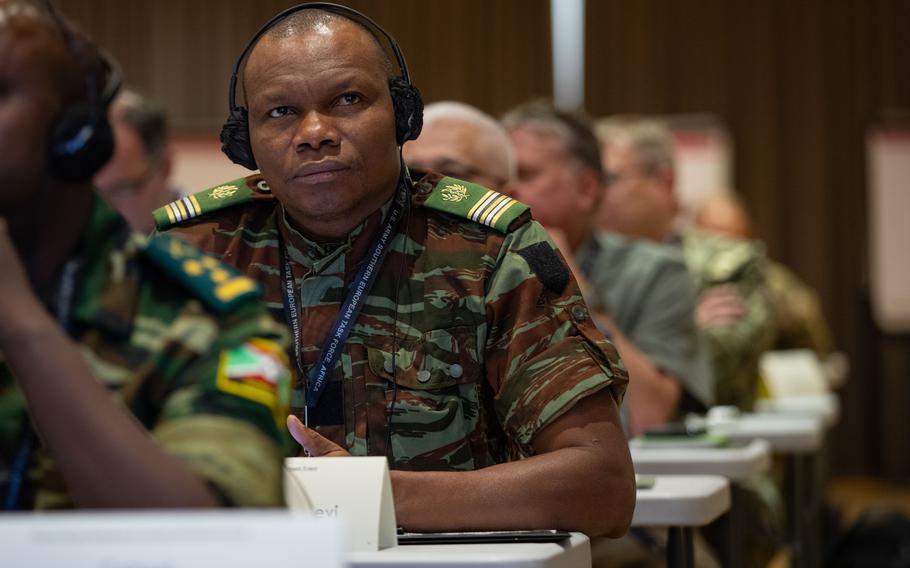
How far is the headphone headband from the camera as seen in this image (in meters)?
1.88

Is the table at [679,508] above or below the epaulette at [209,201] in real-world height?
below

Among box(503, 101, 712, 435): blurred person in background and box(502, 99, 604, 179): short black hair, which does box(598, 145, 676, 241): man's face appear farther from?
box(502, 99, 604, 179): short black hair

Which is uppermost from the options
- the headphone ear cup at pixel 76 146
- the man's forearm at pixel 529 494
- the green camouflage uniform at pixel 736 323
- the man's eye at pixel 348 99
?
the headphone ear cup at pixel 76 146

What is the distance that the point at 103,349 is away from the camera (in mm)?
1062

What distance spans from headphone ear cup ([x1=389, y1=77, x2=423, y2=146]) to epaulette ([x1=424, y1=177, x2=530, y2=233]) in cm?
10

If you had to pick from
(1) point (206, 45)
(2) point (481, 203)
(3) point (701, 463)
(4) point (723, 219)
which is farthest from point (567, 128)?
(1) point (206, 45)

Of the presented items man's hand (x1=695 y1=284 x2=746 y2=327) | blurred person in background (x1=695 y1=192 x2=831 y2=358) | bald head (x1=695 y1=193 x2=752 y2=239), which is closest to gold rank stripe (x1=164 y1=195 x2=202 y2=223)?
man's hand (x1=695 y1=284 x2=746 y2=327)

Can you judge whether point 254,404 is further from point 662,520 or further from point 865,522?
point 865,522

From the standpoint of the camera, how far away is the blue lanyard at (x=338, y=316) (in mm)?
1851

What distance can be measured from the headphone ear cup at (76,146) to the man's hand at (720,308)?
11.3 feet

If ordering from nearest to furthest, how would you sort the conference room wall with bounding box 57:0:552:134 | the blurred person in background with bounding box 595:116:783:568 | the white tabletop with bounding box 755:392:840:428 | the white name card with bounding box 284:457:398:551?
the white name card with bounding box 284:457:398:551 < the blurred person in background with bounding box 595:116:783:568 < the white tabletop with bounding box 755:392:840:428 < the conference room wall with bounding box 57:0:552:134

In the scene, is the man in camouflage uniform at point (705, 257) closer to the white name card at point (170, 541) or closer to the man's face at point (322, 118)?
the man's face at point (322, 118)

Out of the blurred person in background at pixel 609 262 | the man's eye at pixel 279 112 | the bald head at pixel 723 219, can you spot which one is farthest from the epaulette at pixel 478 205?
the bald head at pixel 723 219

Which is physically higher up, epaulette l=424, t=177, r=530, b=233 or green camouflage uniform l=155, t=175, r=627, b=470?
epaulette l=424, t=177, r=530, b=233
